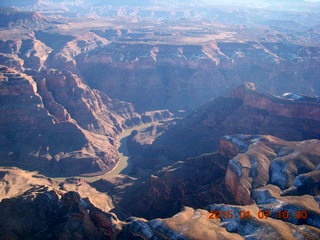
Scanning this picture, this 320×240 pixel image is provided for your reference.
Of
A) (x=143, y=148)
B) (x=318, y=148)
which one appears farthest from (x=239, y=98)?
(x=318, y=148)

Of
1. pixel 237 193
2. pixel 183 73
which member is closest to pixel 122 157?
pixel 237 193

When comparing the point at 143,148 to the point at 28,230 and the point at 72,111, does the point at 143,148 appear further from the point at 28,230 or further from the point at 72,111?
the point at 28,230

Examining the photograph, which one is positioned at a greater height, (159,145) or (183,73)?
(183,73)

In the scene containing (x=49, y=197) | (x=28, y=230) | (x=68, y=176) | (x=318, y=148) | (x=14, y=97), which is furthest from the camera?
(x=14, y=97)
